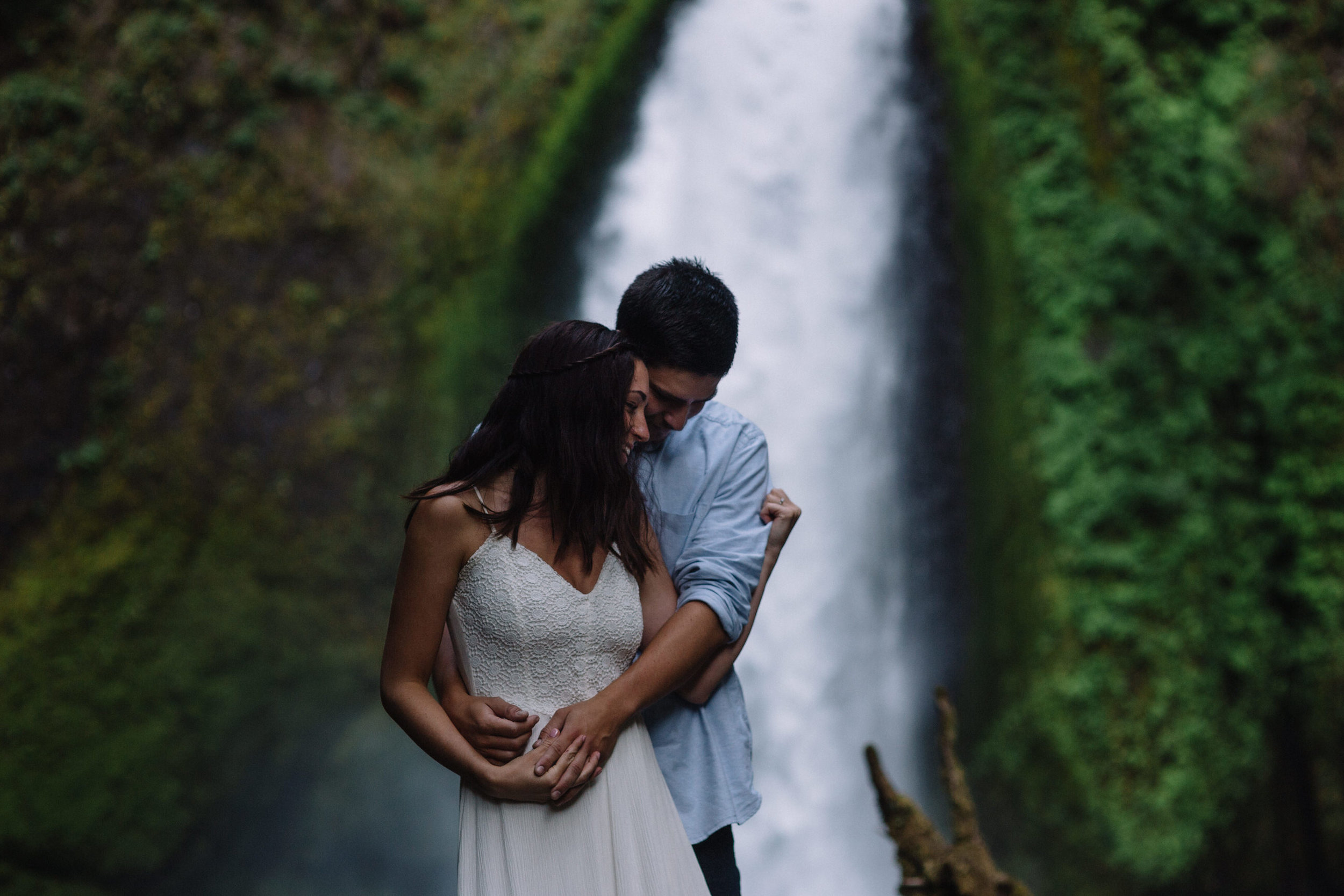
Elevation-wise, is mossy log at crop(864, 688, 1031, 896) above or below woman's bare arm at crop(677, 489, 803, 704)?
below

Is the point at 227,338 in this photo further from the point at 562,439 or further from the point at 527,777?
the point at 527,777

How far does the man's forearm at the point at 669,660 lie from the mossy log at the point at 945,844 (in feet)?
3.95

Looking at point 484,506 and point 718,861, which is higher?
point 484,506

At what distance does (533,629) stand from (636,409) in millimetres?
395

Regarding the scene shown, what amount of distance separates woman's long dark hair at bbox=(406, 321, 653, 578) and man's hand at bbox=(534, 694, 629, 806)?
22cm

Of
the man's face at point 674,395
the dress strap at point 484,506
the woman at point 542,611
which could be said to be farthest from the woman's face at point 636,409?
the dress strap at point 484,506

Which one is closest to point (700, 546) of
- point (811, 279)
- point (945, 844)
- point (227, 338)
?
point (945, 844)

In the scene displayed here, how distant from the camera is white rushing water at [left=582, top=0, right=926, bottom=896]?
20.3ft

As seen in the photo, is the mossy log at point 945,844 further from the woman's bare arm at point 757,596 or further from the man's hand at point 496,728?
the man's hand at point 496,728

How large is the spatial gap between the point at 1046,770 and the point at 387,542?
3.90 meters

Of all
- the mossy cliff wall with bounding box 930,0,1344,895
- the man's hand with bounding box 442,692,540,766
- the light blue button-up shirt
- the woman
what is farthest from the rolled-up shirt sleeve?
the mossy cliff wall with bounding box 930,0,1344,895

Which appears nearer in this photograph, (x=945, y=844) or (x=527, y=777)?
(x=527, y=777)

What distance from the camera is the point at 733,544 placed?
1.90 meters

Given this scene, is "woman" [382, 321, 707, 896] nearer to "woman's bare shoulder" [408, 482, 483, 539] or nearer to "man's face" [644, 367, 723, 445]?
"woman's bare shoulder" [408, 482, 483, 539]
